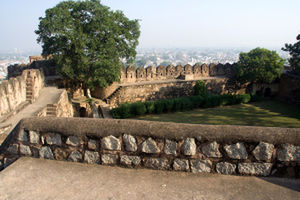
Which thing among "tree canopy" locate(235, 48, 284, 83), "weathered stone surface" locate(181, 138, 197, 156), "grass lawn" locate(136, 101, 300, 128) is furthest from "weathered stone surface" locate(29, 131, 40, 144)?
"tree canopy" locate(235, 48, 284, 83)

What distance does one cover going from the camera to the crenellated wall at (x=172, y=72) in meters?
16.2

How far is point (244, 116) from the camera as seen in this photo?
43.9 feet

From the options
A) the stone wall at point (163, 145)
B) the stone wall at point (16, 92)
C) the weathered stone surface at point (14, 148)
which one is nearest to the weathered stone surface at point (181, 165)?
the stone wall at point (163, 145)

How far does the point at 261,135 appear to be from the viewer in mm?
2090

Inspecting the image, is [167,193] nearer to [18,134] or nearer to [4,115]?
[18,134]

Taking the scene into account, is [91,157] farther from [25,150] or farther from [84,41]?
[84,41]

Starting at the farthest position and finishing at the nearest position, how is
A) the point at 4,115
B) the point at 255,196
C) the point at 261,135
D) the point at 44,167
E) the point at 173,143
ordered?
the point at 4,115 → the point at 44,167 → the point at 173,143 → the point at 261,135 → the point at 255,196

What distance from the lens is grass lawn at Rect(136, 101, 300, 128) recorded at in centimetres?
1210

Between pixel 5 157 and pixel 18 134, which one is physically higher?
pixel 18 134

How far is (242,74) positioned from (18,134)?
16.9 meters

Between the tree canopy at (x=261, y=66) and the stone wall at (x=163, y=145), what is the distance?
15766 mm

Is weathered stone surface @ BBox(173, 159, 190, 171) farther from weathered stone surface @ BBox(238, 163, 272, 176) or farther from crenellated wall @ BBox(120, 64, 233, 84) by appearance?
crenellated wall @ BBox(120, 64, 233, 84)

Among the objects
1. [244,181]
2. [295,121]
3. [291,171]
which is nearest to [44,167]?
[244,181]

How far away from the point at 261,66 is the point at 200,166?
16262mm
